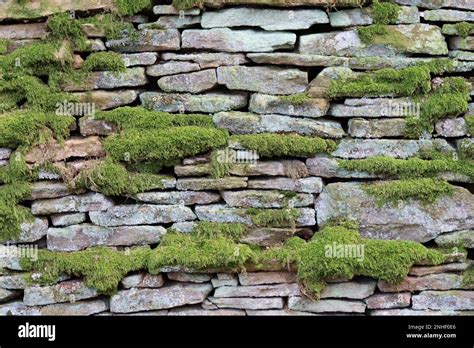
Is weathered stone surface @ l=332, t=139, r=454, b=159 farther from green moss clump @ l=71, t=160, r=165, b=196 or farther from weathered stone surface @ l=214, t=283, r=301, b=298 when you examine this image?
green moss clump @ l=71, t=160, r=165, b=196

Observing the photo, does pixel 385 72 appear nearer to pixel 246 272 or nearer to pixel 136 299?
pixel 246 272

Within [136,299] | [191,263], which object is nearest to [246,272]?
[191,263]

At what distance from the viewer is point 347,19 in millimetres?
5508

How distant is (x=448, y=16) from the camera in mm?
5508

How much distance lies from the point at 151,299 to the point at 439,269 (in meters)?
2.67

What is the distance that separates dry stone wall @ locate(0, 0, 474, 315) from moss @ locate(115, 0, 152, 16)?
22 mm

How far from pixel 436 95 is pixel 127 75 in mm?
3007

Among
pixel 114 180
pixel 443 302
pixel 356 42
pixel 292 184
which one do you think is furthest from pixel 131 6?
pixel 443 302

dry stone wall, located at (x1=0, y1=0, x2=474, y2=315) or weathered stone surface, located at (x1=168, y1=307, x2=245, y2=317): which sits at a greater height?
dry stone wall, located at (x1=0, y1=0, x2=474, y2=315)

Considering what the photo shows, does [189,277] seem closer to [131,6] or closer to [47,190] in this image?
[47,190]

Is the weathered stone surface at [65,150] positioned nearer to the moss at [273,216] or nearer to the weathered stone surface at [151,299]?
the weathered stone surface at [151,299]

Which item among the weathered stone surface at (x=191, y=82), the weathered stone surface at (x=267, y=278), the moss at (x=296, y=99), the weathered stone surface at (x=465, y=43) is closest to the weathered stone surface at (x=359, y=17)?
the weathered stone surface at (x=465, y=43)

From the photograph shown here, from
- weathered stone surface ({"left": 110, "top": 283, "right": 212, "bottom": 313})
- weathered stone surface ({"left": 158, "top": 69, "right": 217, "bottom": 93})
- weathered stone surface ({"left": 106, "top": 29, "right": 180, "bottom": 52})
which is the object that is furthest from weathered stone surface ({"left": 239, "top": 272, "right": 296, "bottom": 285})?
weathered stone surface ({"left": 106, "top": 29, "right": 180, "bottom": 52})

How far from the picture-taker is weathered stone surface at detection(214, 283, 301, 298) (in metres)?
5.15
